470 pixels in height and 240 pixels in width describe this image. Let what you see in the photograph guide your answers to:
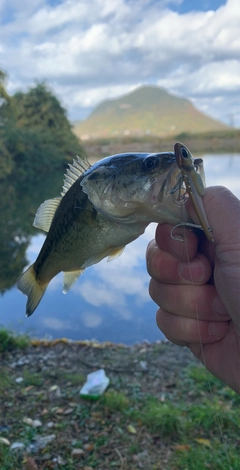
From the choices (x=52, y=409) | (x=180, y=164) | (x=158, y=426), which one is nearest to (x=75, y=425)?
(x=52, y=409)

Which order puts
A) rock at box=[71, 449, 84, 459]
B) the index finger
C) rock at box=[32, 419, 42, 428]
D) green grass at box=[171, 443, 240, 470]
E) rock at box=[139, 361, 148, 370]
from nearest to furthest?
the index finger, green grass at box=[171, 443, 240, 470], rock at box=[71, 449, 84, 459], rock at box=[32, 419, 42, 428], rock at box=[139, 361, 148, 370]

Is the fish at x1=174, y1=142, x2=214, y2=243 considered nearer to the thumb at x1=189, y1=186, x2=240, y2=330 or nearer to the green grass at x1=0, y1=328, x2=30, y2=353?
the thumb at x1=189, y1=186, x2=240, y2=330

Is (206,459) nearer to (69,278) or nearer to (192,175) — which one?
(69,278)

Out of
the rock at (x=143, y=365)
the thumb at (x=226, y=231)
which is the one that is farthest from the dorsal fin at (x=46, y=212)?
the rock at (x=143, y=365)

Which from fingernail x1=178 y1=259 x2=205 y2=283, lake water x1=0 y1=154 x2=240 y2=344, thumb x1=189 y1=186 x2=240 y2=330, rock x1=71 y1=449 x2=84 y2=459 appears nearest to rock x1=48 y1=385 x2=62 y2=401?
rock x1=71 y1=449 x2=84 y2=459

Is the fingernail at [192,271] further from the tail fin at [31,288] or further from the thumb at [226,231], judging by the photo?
the tail fin at [31,288]
